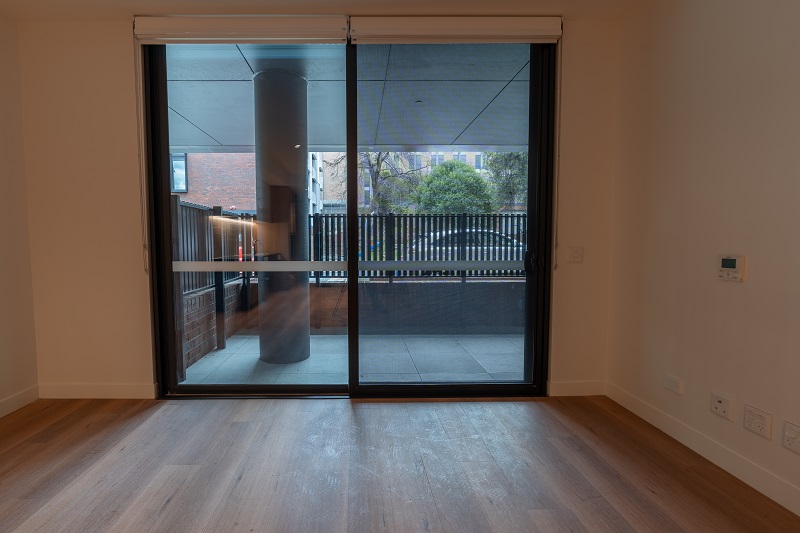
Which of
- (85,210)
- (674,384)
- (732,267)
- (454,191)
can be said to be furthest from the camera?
(454,191)

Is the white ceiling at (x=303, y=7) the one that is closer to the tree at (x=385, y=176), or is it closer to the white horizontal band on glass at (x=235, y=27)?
the white horizontal band on glass at (x=235, y=27)

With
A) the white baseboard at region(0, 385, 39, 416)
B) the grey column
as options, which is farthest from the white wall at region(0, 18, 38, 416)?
the grey column

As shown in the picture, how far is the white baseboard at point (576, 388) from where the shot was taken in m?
3.19

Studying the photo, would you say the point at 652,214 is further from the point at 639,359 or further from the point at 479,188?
the point at 479,188

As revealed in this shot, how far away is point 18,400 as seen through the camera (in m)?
2.94

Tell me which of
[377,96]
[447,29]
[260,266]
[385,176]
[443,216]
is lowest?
[260,266]

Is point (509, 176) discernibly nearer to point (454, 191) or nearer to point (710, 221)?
point (454, 191)

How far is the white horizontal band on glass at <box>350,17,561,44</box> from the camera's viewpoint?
2898mm

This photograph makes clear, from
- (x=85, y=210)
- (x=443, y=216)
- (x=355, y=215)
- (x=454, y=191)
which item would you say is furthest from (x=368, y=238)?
(x=85, y=210)

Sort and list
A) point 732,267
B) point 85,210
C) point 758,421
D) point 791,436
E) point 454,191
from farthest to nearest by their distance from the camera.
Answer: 1. point 454,191
2. point 85,210
3. point 732,267
4. point 758,421
5. point 791,436

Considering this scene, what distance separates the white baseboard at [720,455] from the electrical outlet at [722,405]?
17 cm

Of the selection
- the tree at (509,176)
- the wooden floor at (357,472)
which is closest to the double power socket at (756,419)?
the wooden floor at (357,472)

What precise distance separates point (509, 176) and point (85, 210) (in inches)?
124

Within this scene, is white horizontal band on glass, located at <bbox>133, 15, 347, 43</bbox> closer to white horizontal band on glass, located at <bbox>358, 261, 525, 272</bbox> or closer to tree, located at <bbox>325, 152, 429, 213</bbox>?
tree, located at <bbox>325, 152, 429, 213</bbox>
